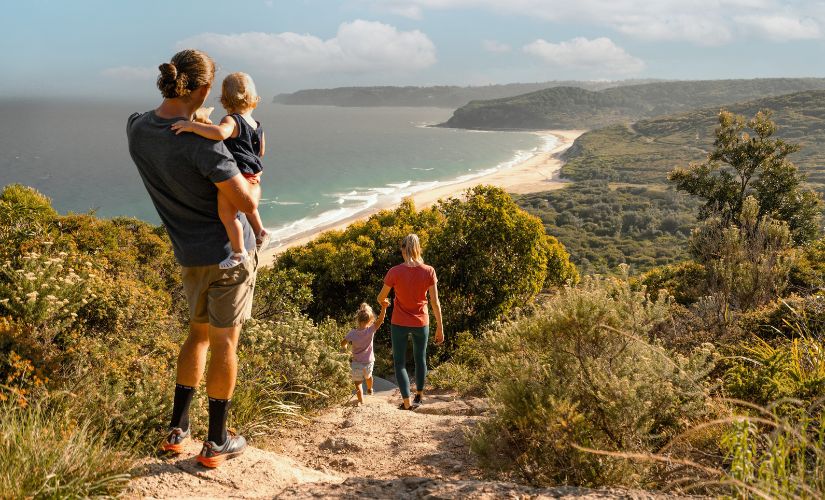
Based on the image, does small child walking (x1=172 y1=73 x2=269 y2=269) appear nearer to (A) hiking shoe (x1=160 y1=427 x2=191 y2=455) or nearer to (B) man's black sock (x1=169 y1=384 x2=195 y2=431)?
(B) man's black sock (x1=169 y1=384 x2=195 y2=431)

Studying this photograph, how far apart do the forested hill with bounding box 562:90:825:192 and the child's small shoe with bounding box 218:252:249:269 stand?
68029 mm

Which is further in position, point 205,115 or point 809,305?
point 809,305

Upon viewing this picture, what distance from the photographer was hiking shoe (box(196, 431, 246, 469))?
3.11 meters

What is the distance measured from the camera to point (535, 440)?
3.21 m

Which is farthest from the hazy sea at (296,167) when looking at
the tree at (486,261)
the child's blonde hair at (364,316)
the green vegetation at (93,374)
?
the green vegetation at (93,374)

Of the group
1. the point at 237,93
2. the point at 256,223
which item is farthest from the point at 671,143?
the point at 256,223

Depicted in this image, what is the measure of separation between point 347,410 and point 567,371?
2563 millimetres

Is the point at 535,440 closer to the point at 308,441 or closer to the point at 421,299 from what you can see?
the point at 308,441

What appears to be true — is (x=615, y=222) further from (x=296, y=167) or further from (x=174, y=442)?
(x=174, y=442)

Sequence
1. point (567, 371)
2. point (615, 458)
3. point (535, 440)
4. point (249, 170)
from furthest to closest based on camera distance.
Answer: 1. point (567, 371)
2. point (249, 170)
3. point (535, 440)
4. point (615, 458)

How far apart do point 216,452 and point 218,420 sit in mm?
169

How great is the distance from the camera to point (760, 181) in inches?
698

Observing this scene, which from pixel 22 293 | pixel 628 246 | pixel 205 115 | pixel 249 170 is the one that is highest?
pixel 205 115

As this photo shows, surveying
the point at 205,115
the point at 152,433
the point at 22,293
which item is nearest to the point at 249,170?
the point at 205,115
